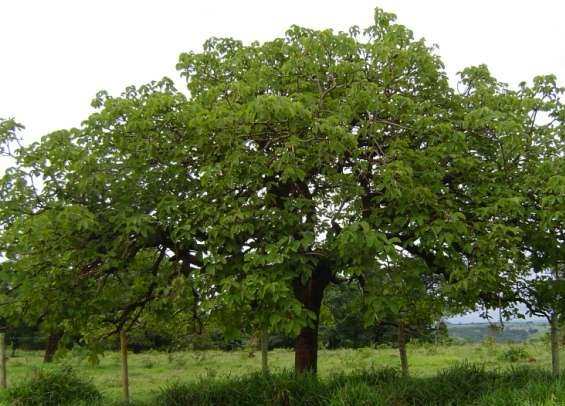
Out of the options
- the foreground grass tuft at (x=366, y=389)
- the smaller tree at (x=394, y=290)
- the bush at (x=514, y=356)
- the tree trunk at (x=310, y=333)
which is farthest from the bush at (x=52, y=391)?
the bush at (x=514, y=356)

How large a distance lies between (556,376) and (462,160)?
12.2 ft

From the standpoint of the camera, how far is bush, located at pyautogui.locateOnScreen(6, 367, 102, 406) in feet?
34.3

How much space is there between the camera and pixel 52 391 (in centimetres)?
1071

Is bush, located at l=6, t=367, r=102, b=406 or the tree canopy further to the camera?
bush, located at l=6, t=367, r=102, b=406

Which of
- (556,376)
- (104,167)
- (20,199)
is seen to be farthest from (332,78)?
(556,376)

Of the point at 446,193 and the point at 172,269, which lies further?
the point at 172,269

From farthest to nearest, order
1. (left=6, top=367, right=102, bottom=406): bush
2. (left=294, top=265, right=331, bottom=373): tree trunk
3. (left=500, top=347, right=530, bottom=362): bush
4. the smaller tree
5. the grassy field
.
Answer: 1. (left=500, top=347, right=530, bottom=362): bush
2. the grassy field
3. (left=6, top=367, right=102, bottom=406): bush
4. (left=294, top=265, right=331, bottom=373): tree trunk
5. the smaller tree

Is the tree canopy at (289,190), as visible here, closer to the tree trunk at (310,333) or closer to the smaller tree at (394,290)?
the smaller tree at (394,290)

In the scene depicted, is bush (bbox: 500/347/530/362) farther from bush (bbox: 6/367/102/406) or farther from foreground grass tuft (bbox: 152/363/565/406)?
bush (bbox: 6/367/102/406)

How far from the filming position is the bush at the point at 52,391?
10469 millimetres

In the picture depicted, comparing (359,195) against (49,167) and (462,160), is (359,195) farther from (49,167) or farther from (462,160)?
(49,167)

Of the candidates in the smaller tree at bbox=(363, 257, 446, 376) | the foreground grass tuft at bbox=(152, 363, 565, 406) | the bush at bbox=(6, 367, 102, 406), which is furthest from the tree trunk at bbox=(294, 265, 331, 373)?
the bush at bbox=(6, 367, 102, 406)

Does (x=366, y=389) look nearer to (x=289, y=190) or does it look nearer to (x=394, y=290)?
(x=394, y=290)

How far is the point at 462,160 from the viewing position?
824 cm
